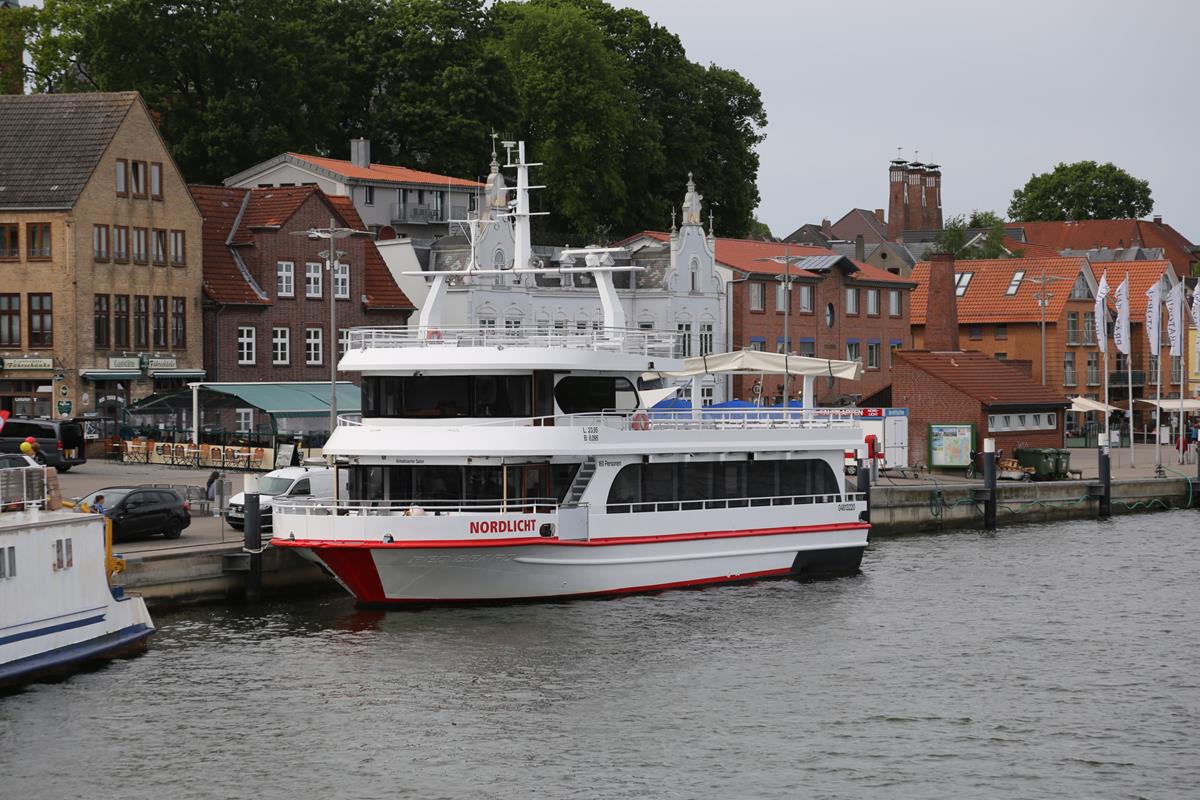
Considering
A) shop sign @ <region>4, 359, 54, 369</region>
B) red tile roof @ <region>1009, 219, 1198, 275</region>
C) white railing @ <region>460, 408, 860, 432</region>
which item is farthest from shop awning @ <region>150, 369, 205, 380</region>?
red tile roof @ <region>1009, 219, 1198, 275</region>

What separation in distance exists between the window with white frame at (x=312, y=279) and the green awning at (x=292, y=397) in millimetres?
5025

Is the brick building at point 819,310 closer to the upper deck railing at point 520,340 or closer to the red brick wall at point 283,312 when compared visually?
the red brick wall at point 283,312

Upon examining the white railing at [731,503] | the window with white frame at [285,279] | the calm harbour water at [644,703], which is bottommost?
the calm harbour water at [644,703]

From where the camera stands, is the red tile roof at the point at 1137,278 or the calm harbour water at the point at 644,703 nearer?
the calm harbour water at the point at 644,703

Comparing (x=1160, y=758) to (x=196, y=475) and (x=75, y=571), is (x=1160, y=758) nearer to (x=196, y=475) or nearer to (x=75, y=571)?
(x=75, y=571)

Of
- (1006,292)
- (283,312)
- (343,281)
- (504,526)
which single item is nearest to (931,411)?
(343,281)

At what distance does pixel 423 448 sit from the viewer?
114 feet

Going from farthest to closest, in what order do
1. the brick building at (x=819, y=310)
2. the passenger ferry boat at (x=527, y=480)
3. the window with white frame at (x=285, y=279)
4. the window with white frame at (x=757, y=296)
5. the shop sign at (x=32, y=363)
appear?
the window with white frame at (x=757, y=296), the brick building at (x=819, y=310), the window with white frame at (x=285, y=279), the shop sign at (x=32, y=363), the passenger ferry boat at (x=527, y=480)

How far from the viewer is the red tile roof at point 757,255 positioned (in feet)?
268

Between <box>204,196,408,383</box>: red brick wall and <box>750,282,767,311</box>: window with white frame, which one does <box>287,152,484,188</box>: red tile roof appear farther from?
<box>750,282,767,311</box>: window with white frame

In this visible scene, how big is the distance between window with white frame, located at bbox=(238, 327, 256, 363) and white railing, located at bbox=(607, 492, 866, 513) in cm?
2944

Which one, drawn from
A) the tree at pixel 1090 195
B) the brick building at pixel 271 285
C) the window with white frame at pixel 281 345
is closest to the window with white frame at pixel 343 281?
the brick building at pixel 271 285

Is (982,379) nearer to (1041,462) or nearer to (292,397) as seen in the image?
(1041,462)

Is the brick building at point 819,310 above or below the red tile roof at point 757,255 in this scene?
below
